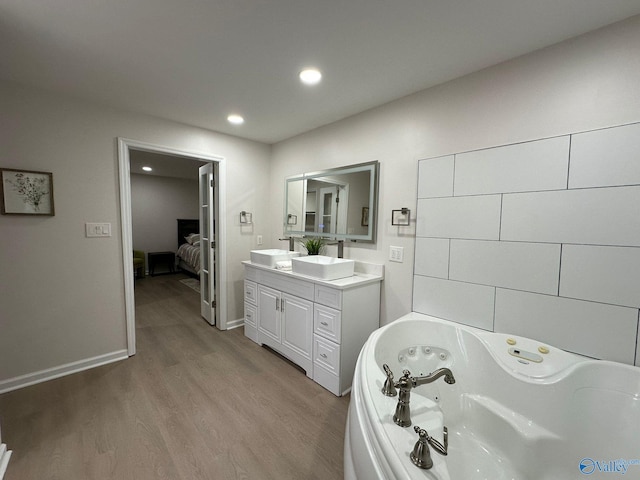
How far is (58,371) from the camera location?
7.23ft

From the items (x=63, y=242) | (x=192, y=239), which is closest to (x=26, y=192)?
(x=63, y=242)

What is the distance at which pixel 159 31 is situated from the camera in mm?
1407

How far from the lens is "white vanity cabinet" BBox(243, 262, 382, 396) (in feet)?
6.58

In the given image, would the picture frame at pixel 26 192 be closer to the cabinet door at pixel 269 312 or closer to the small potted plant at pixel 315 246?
the cabinet door at pixel 269 312

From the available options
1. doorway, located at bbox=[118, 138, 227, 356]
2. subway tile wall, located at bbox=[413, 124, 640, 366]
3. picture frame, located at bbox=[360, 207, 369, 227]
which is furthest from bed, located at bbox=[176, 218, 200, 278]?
subway tile wall, located at bbox=[413, 124, 640, 366]

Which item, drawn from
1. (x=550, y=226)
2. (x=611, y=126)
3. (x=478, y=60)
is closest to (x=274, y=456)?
(x=550, y=226)

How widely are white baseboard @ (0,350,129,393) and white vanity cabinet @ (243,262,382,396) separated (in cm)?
140

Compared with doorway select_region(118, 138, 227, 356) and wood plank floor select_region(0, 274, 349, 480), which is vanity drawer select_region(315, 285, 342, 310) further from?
doorway select_region(118, 138, 227, 356)

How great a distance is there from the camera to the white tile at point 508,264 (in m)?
1.49

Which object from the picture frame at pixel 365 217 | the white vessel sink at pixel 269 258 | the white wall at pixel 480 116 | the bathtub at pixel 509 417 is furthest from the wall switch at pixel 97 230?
the bathtub at pixel 509 417

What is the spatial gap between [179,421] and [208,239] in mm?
1947

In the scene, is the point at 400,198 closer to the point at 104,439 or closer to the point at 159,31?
the point at 159,31

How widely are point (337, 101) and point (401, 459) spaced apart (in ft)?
7.42

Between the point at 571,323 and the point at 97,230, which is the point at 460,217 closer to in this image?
the point at 571,323
